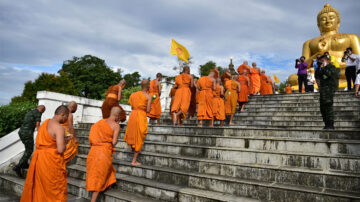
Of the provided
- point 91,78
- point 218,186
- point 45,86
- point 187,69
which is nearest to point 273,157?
point 218,186

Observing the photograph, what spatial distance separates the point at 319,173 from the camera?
123 inches

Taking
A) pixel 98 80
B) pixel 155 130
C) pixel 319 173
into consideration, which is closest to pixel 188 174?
pixel 319 173

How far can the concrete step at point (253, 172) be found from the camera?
302 cm

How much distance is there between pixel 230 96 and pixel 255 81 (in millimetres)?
4797

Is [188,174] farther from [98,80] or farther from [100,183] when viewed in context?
[98,80]

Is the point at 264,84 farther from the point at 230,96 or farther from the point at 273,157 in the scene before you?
the point at 273,157

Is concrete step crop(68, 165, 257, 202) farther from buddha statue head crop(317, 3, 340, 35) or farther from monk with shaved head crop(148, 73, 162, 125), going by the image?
buddha statue head crop(317, 3, 340, 35)

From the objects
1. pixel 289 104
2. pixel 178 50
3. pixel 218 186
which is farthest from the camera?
pixel 178 50

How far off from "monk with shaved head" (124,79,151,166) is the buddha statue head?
17.8 meters

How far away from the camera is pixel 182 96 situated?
7.20m

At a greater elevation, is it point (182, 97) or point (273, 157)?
point (182, 97)

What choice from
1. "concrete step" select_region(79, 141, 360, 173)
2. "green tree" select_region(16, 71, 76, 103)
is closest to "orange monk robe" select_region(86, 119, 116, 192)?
"concrete step" select_region(79, 141, 360, 173)

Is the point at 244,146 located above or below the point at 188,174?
above

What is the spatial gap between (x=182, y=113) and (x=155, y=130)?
1075 mm
